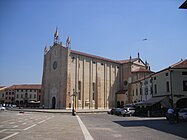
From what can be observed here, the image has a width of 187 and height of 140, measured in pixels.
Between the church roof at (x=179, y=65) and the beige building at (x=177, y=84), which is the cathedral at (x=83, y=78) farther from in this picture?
the church roof at (x=179, y=65)

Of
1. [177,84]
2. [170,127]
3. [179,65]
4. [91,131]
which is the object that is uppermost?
[179,65]

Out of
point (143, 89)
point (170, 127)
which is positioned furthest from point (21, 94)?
point (170, 127)

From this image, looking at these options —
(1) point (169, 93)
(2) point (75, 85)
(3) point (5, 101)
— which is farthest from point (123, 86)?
(3) point (5, 101)

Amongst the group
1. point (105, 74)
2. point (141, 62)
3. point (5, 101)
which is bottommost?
point (5, 101)

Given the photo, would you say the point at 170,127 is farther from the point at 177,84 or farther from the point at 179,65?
the point at 179,65

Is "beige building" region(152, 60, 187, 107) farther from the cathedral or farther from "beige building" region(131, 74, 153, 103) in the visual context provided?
the cathedral

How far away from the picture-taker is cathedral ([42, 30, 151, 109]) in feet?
225

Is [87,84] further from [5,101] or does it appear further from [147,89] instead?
[5,101]

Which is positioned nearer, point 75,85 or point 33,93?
point 75,85

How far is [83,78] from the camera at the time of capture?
72.1m

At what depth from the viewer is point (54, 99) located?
72.5 metres

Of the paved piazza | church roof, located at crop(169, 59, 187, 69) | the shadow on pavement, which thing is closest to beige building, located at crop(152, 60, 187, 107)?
church roof, located at crop(169, 59, 187, 69)

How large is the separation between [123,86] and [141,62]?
13079 mm

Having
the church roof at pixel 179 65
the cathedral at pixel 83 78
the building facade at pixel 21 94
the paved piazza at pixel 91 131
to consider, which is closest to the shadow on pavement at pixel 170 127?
the paved piazza at pixel 91 131
